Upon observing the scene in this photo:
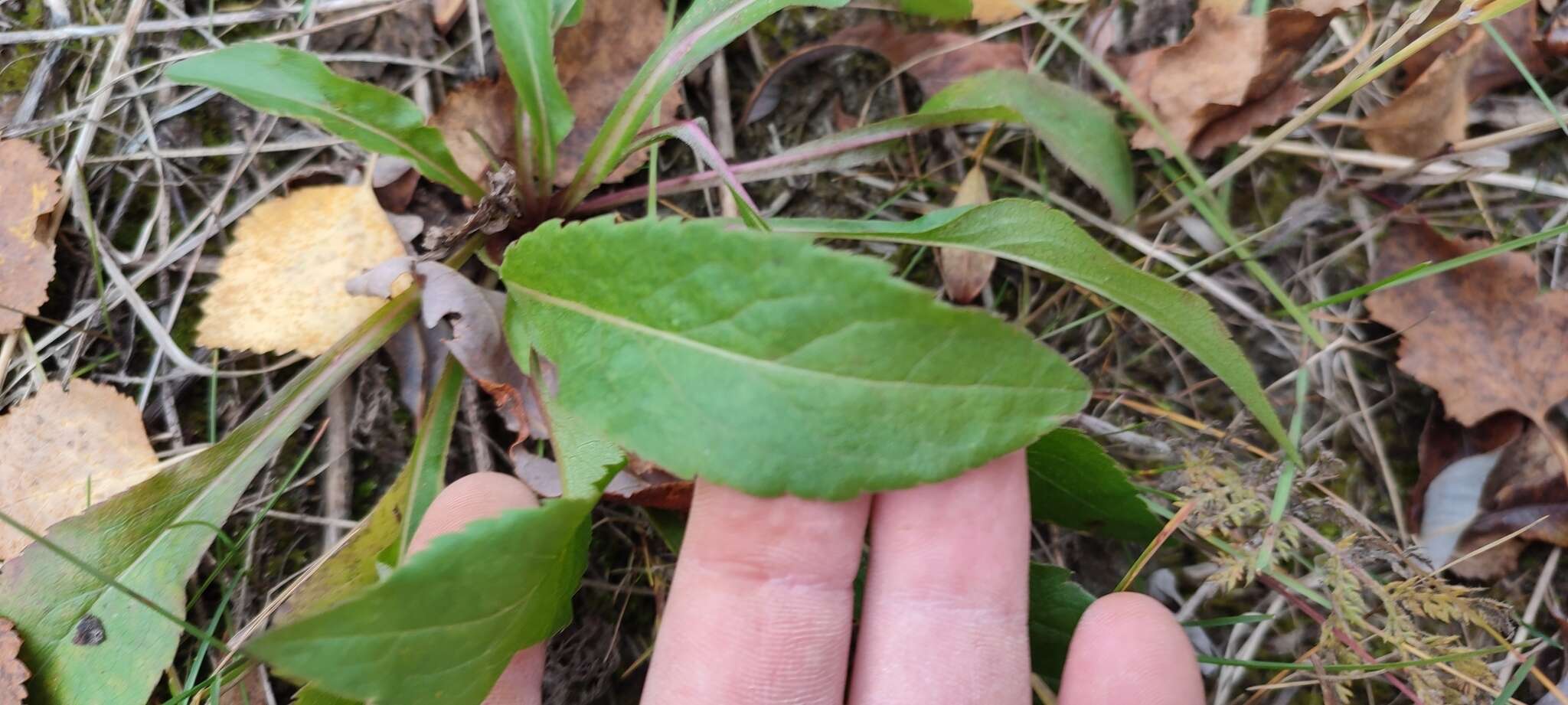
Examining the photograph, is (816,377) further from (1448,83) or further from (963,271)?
(1448,83)

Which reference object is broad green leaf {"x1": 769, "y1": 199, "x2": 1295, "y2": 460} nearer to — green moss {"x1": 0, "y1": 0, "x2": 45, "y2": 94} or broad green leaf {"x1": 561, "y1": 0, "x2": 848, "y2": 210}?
broad green leaf {"x1": 561, "y1": 0, "x2": 848, "y2": 210}

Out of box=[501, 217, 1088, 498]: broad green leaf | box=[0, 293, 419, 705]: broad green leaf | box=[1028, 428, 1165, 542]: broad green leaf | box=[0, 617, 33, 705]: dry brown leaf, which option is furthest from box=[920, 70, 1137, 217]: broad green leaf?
box=[0, 617, 33, 705]: dry brown leaf

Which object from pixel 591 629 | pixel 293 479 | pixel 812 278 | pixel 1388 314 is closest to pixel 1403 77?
pixel 1388 314

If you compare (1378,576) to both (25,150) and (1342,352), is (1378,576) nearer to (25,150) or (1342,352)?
(1342,352)

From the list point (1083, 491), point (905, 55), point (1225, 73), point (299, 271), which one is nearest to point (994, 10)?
point (905, 55)

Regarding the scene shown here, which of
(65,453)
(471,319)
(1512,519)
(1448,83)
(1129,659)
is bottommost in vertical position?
(1512,519)

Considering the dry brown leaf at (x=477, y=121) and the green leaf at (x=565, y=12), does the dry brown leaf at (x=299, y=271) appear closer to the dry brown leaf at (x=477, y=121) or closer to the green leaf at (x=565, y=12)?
the dry brown leaf at (x=477, y=121)

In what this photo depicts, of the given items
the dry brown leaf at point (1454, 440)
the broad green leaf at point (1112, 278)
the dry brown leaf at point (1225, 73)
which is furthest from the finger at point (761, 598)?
the dry brown leaf at point (1454, 440)
